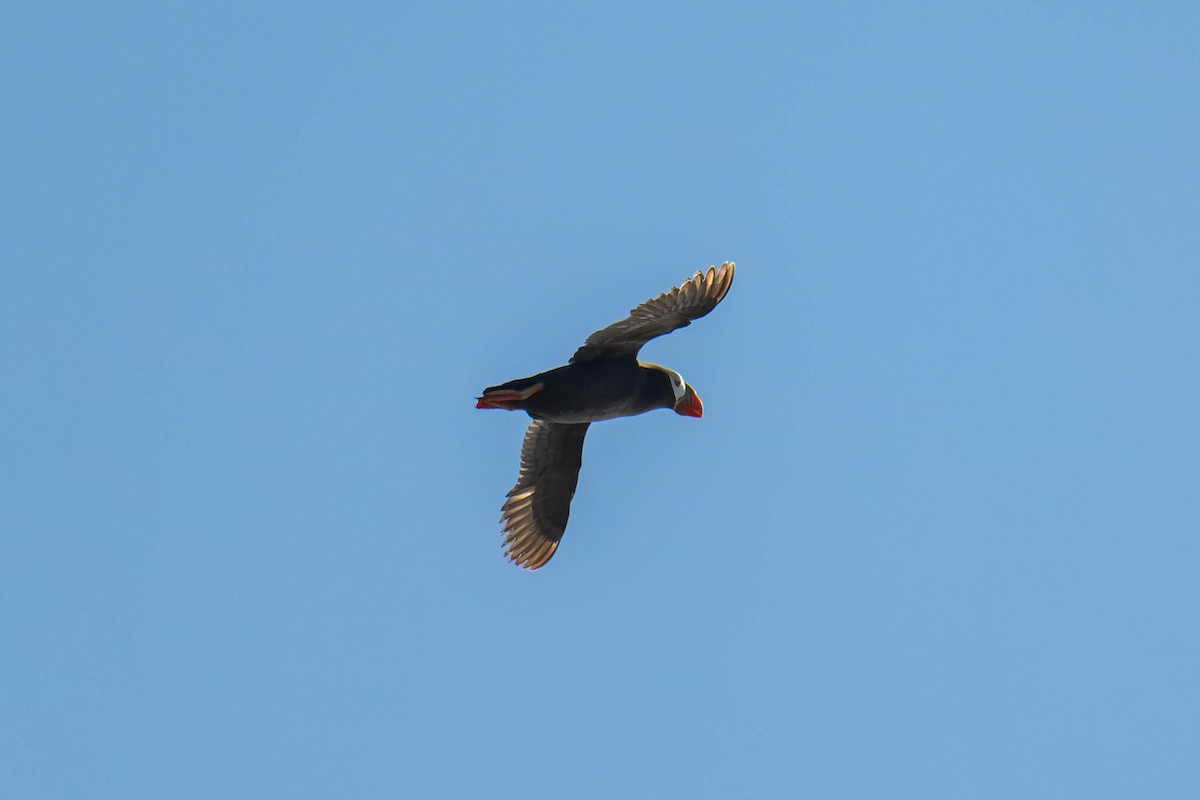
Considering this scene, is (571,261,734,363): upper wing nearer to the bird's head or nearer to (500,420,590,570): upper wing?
the bird's head

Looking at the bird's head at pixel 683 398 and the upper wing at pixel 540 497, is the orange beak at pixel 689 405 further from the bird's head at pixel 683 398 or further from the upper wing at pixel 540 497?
the upper wing at pixel 540 497

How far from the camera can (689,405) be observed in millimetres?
17422

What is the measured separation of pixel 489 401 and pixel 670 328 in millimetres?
1917

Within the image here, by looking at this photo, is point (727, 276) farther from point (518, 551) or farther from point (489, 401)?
point (518, 551)

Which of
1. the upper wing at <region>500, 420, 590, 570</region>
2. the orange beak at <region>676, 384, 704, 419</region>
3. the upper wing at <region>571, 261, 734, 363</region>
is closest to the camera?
the upper wing at <region>571, 261, 734, 363</region>

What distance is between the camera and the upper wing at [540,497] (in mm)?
19141

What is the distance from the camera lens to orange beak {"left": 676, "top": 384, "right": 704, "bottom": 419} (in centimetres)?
1736

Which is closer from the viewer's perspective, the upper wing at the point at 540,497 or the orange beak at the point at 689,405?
the orange beak at the point at 689,405

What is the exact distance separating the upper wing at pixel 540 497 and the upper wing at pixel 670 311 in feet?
8.25

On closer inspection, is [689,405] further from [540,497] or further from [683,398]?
[540,497]

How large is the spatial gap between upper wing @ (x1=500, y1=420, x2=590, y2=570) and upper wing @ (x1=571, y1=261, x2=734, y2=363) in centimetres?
252

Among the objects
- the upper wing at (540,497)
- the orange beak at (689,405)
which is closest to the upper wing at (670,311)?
the orange beak at (689,405)

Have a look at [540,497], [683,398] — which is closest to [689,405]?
[683,398]

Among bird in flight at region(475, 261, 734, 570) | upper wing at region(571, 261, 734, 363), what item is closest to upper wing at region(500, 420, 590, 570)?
bird in flight at region(475, 261, 734, 570)
